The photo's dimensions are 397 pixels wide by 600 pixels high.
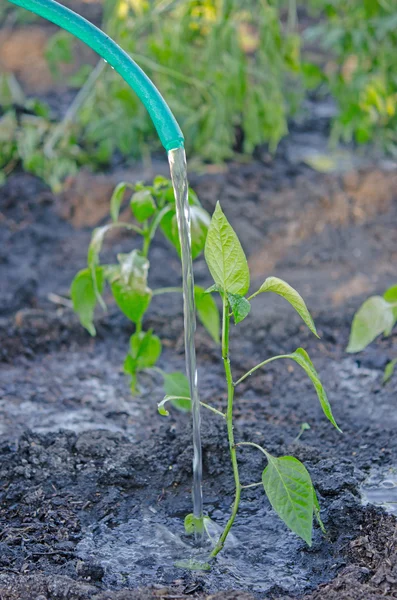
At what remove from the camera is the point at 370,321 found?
6.95ft

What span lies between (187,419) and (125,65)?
47.3 inches

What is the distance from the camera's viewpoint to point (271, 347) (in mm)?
2852

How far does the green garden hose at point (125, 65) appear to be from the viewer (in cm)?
154

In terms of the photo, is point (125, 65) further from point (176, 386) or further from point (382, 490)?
point (382, 490)

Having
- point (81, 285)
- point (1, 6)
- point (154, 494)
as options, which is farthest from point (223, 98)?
point (1, 6)

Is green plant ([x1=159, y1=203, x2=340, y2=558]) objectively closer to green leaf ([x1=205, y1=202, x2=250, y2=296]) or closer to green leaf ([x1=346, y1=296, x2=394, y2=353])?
green leaf ([x1=205, y1=202, x2=250, y2=296])

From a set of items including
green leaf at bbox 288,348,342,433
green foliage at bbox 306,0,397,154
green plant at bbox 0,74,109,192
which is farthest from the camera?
green plant at bbox 0,74,109,192

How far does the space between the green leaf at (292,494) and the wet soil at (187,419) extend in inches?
6.6

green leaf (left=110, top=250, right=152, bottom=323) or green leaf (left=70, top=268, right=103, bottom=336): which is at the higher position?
green leaf (left=110, top=250, right=152, bottom=323)

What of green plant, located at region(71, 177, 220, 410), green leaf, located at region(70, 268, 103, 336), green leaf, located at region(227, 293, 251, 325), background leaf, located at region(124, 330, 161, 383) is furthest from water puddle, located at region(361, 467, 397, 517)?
green leaf, located at region(70, 268, 103, 336)

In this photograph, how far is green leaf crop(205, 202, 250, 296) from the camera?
151 centimetres

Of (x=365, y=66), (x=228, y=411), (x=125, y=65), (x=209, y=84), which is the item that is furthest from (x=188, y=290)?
(x=365, y=66)

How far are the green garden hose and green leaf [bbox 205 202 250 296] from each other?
0.66 feet

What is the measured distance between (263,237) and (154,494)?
77.9 inches
